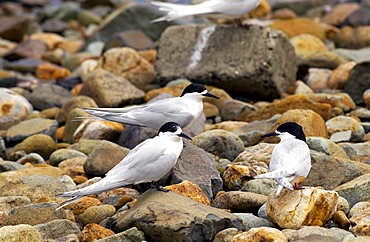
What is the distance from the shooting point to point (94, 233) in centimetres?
389

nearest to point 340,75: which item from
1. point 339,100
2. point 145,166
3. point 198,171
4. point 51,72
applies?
point 339,100

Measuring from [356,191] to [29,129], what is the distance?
14.9ft

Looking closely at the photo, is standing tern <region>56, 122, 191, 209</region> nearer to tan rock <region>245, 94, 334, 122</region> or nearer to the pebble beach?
the pebble beach

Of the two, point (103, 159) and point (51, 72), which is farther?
point (51, 72)

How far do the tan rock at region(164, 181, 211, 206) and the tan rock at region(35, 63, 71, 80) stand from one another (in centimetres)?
780

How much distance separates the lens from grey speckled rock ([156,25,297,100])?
823cm

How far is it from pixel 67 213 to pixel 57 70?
25.6 ft

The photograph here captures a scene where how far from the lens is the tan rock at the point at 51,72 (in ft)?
38.0

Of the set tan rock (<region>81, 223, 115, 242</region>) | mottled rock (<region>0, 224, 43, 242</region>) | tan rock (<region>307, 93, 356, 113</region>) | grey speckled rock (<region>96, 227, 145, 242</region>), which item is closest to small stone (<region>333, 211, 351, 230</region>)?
grey speckled rock (<region>96, 227, 145, 242</region>)

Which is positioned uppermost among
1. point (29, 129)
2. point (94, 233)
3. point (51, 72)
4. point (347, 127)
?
point (94, 233)

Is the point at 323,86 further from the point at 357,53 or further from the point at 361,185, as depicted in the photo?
the point at 361,185

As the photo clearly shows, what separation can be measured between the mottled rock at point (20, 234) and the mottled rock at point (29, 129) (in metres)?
→ 3.64

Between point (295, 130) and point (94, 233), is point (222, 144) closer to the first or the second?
point (295, 130)

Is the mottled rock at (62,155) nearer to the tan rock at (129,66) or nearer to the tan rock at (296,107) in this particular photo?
the tan rock at (296,107)
